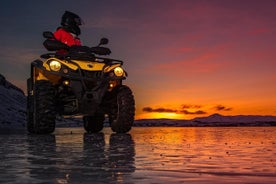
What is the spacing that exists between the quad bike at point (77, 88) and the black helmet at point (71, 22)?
0.68 metres

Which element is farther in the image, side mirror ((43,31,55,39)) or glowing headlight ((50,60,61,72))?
glowing headlight ((50,60,61,72))

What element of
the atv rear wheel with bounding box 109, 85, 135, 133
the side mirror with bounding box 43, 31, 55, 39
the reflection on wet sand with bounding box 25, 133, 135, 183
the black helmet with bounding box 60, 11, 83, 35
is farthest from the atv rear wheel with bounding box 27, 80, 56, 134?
the reflection on wet sand with bounding box 25, 133, 135, 183

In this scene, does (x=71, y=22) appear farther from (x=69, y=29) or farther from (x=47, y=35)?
(x=47, y=35)

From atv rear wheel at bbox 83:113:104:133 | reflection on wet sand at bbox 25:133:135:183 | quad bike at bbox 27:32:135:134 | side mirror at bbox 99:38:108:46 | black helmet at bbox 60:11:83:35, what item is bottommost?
reflection on wet sand at bbox 25:133:135:183

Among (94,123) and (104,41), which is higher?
(104,41)

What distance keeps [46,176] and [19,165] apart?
0.98 metres

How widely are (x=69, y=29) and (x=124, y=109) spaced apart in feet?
9.26

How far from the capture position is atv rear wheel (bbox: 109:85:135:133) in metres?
14.0

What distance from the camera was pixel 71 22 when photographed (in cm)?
1477

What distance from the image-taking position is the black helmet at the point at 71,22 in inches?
581

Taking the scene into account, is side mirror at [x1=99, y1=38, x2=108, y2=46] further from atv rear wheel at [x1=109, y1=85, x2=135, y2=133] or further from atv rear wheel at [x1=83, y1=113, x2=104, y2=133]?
atv rear wheel at [x1=83, y1=113, x2=104, y2=133]

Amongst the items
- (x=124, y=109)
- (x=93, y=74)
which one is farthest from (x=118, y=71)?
(x=124, y=109)

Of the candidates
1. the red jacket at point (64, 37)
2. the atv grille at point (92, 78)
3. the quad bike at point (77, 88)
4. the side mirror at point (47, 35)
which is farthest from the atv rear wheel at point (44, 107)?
the red jacket at point (64, 37)

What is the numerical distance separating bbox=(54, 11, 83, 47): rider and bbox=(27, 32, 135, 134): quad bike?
35 centimetres
